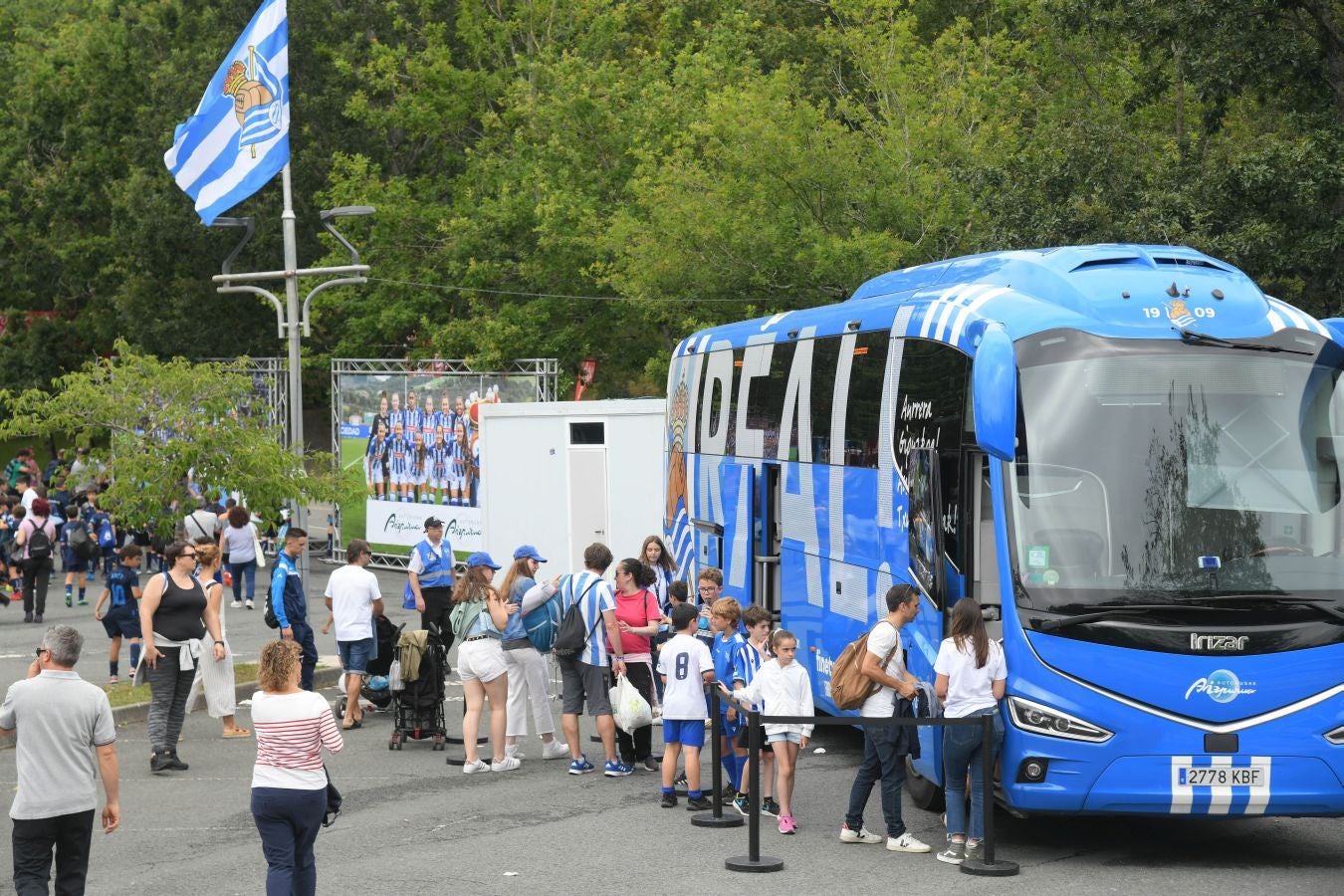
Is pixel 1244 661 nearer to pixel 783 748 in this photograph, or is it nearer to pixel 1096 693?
pixel 1096 693

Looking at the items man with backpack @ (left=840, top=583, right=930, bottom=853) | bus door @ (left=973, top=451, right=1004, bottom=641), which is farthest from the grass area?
bus door @ (left=973, top=451, right=1004, bottom=641)

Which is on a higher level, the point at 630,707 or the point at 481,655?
the point at 481,655

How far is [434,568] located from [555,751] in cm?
375

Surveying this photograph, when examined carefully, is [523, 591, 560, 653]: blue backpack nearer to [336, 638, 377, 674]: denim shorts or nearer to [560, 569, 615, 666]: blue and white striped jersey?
[560, 569, 615, 666]: blue and white striped jersey

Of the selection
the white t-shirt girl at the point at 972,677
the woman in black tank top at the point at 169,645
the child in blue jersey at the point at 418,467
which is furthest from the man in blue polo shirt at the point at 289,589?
the child in blue jersey at the point at 418,467

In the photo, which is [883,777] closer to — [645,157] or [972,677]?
[972,677]

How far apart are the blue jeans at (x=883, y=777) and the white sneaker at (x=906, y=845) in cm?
4

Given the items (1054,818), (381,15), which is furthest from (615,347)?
(1054,818)

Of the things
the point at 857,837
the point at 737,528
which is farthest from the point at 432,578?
the point at 857,837

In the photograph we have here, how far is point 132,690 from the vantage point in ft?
59.0

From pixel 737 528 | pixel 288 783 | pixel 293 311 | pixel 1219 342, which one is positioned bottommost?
pixel 288 783

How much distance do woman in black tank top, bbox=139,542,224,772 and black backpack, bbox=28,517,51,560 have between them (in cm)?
1263

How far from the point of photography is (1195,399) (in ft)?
34.3

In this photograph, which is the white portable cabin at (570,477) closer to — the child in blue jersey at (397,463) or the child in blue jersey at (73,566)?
the child in blue jersey at (397,463)
